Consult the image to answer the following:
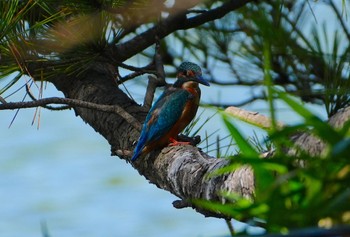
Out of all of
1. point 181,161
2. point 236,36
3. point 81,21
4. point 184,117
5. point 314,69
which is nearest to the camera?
point 181,161

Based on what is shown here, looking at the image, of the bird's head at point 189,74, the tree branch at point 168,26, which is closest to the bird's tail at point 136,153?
the tree branch at point 168,26

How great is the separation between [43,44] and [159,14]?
0.22 m

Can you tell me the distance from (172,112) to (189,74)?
8.6 inches

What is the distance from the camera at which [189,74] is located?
201cm

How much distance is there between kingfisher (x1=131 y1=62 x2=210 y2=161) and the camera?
1554 mm

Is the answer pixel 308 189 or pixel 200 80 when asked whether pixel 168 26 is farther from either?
pixel 308 189

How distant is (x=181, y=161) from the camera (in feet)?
4.28

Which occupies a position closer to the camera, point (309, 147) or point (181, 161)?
point (309, 147)

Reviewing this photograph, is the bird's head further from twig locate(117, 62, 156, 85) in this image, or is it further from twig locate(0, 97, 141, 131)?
twig locate(0, 97, 141, 131)

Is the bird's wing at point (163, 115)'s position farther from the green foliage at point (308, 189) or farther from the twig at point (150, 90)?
the green foliage at point (308, 189)

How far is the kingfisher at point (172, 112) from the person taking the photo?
1554 millimetres

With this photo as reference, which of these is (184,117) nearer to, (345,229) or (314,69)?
(314,69)

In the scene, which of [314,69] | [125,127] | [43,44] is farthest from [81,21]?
[314,69]

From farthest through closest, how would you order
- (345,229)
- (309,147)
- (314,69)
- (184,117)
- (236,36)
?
(236,36) < (314,69) < (184,117) < (309,147) < (345,229)
